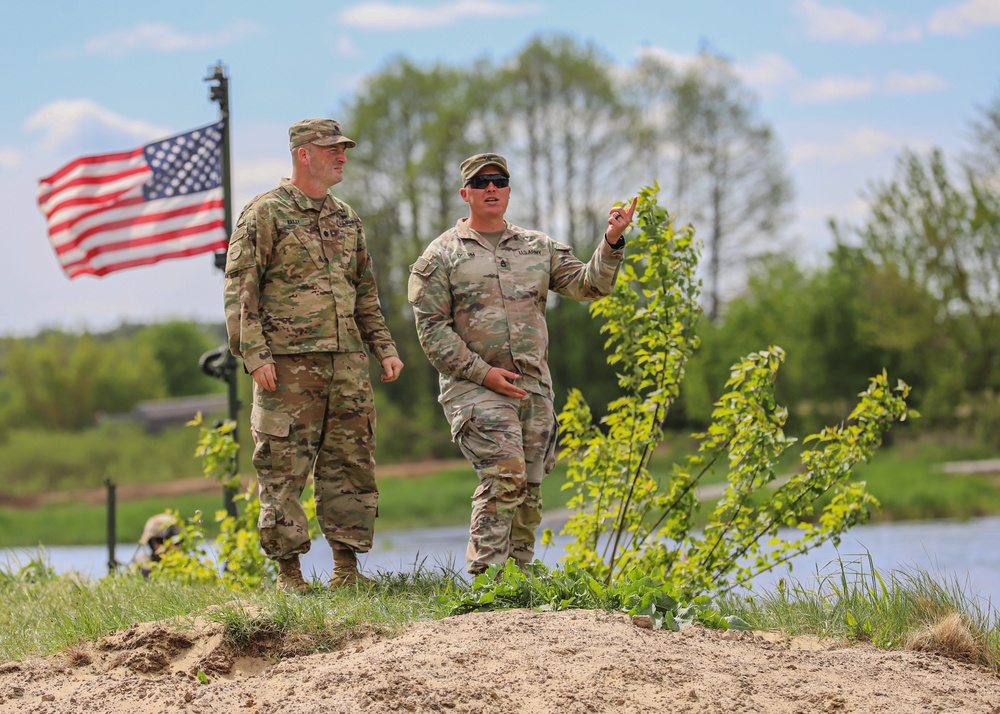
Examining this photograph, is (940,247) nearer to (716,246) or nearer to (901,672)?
(716,246)

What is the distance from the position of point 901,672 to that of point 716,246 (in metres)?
36.6

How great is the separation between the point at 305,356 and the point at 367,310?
0.50 meters

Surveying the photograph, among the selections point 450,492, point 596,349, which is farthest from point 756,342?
point 450,492

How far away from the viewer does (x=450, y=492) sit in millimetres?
33406

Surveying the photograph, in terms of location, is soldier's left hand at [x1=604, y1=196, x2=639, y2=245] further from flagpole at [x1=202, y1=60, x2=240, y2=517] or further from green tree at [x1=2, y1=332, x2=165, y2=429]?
green tree at [x1=2, y1=332, x2=165, y2=429]

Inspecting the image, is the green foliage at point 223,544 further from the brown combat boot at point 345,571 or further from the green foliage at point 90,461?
the green foliage at point 90,461

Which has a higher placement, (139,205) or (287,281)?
(139,205)

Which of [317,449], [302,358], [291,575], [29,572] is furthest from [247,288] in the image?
[29,572]

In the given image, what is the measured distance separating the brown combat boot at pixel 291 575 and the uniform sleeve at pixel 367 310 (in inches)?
46.0

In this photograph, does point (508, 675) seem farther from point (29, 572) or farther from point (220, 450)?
point (29, 572)

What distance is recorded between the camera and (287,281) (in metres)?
6.38

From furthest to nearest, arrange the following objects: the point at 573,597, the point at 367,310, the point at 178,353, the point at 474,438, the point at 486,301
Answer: the point at 178,353
the point at 367,310
the point at 486,301
the point at 474,438
the point at 573,597

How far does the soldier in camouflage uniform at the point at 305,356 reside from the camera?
6301 mm

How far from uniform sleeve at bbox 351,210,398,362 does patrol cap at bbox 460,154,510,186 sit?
0.71 metres
